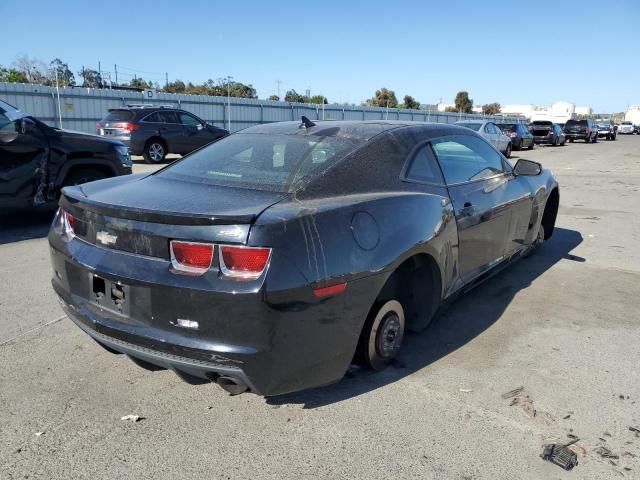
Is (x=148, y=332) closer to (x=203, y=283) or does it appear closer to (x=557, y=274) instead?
(x=203, y=283)

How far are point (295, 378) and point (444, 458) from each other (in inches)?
31.9

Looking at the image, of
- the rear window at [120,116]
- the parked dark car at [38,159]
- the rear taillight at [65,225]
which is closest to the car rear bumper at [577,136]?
the rear window at [120,116]

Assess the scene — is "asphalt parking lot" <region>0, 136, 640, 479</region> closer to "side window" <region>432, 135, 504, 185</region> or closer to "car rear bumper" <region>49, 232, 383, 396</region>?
"car rear bumper" <region>49, 232, 383, 396</region>

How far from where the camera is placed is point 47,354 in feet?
11.9

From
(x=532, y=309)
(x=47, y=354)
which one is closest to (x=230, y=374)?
(x=47, y=354)

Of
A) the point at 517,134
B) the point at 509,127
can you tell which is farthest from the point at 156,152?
the point at 517,134

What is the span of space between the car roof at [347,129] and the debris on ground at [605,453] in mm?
2167

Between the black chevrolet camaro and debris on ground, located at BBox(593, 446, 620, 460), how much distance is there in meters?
1.24

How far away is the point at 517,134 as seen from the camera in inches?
1046

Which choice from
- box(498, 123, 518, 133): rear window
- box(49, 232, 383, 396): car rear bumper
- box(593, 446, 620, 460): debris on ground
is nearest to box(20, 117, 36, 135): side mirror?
box(49, 232, 383, 396): car rear bumper

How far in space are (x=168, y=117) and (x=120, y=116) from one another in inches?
54.6

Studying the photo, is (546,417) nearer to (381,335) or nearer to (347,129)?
(381,335)

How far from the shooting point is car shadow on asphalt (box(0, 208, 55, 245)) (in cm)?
695

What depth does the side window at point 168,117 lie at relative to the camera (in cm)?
1644
